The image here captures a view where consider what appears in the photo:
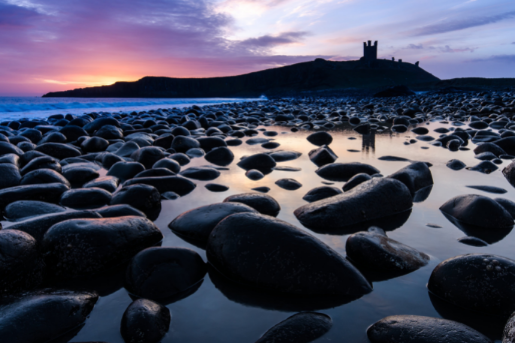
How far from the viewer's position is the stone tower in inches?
3465

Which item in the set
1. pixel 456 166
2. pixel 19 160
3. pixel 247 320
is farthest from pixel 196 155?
pixel 247 320

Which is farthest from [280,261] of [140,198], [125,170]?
[125,170]

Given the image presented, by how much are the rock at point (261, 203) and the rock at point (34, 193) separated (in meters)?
1.46

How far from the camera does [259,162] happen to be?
147 inches

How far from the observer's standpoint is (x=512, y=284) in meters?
1.28

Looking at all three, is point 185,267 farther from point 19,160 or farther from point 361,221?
point 19,160

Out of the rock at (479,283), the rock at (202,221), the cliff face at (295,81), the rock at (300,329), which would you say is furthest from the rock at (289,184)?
the cliff face at (295,81)

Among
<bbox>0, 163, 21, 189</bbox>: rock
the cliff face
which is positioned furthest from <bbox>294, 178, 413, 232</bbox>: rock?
the cliff face

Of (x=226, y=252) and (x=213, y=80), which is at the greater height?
(x=213, y=80)

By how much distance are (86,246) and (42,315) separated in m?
0.45

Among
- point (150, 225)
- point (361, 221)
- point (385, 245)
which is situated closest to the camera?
point (385, 245)

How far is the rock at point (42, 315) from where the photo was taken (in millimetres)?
1125

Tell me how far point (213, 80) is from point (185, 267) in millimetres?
101369

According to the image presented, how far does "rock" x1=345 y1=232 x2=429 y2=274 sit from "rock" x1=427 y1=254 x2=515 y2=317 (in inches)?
7.6
